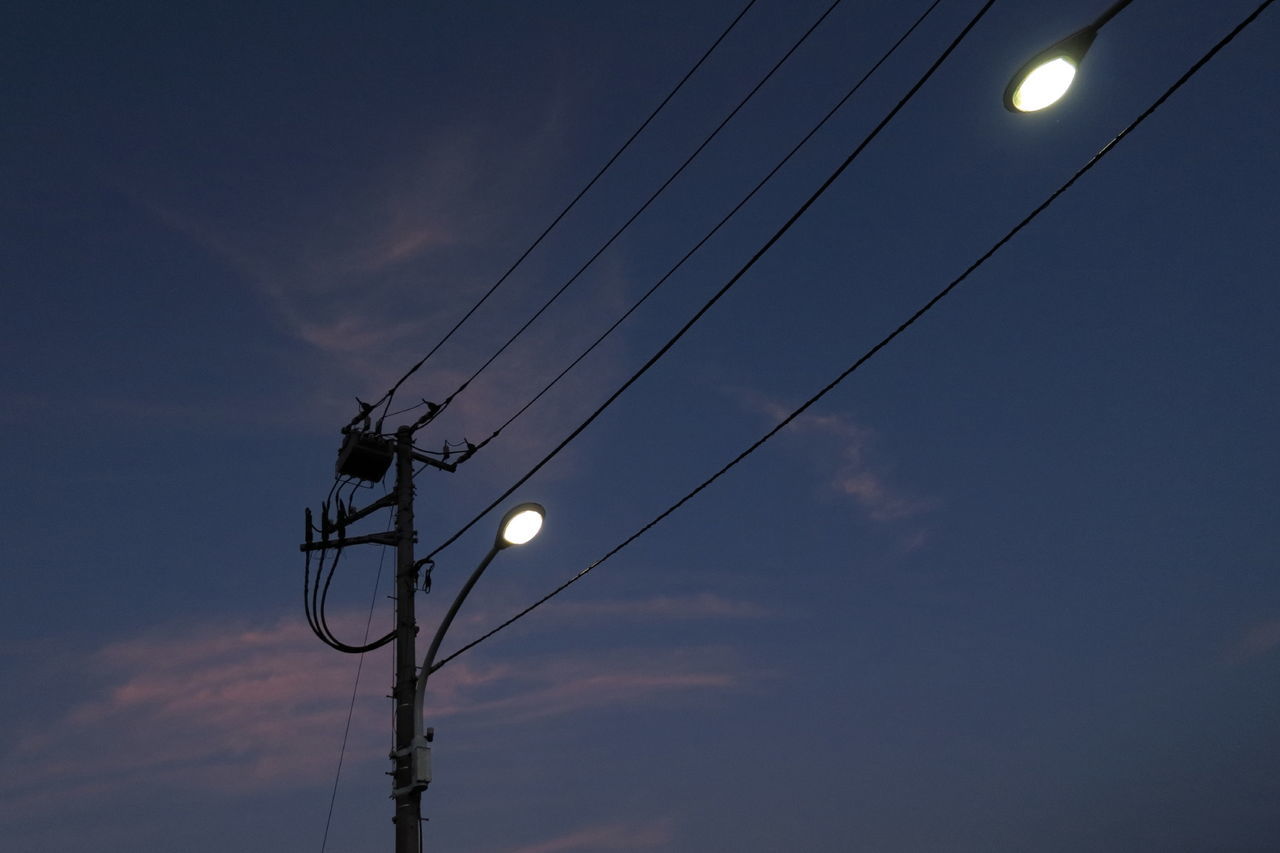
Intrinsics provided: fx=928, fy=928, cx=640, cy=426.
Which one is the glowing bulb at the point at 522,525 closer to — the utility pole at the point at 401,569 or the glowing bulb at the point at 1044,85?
the utility pole at the point at 401,569

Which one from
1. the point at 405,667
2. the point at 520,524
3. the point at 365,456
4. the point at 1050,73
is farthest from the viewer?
the point at 365,456

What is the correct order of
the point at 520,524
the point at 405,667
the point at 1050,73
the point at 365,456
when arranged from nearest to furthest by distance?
1. the point at 1050,73
2. the point at 520,524
3. the point at 405,667
4. the point at 365,456

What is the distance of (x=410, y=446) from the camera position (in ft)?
44.4

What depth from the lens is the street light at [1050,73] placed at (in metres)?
5.35

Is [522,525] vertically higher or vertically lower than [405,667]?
higher

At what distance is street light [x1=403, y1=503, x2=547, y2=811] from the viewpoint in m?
9.68

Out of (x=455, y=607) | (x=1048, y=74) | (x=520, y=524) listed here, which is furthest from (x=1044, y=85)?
(x=455, y=607)

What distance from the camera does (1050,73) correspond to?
541 cm

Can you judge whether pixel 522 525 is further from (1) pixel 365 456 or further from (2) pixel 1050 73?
(2) pixel 1050 73

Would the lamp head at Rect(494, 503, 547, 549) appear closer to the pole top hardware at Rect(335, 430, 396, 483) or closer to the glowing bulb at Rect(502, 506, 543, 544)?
the glowing bulb at Rect(502, 506, 543, 544)

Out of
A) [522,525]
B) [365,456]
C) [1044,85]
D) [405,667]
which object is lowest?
[1044,85]

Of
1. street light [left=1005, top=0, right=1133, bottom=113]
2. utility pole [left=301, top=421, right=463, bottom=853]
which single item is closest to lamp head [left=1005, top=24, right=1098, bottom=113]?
street light [left=1005, top=0, right=1133, bottom=113]

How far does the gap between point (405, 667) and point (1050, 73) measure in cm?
927

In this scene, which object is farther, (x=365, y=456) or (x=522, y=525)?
(x=365, y=456)
